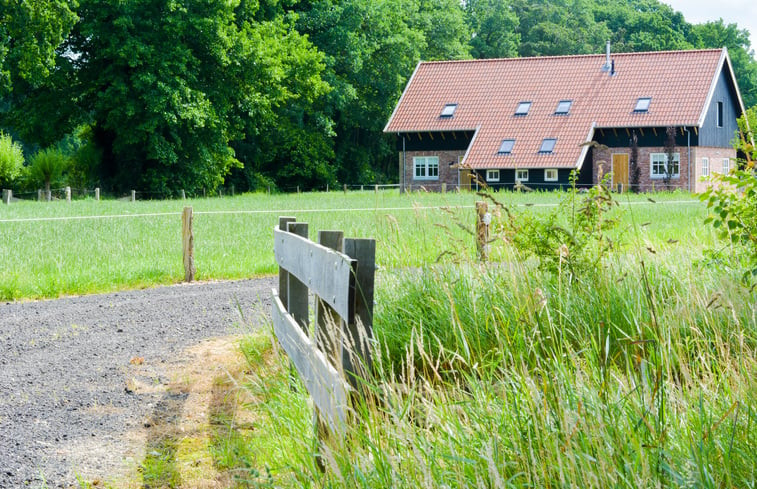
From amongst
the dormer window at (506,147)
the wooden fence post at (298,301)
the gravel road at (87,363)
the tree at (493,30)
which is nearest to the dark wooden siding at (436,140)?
the dormer window at (506,147)

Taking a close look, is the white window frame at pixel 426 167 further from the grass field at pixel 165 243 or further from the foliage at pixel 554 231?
the foliage at pixel 554 231

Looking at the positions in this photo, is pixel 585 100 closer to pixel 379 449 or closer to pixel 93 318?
pixel 93 318

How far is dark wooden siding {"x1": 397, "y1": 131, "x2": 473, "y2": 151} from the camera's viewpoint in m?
47.3

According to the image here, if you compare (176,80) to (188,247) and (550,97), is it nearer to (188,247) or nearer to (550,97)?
(550,97)

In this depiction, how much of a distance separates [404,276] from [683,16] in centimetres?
8787

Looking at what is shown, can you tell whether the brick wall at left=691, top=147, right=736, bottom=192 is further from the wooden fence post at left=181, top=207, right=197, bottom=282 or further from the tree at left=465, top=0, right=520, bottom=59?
the wooden fence post at left=181, top=207, right=197, bottom=282

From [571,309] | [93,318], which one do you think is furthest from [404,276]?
[93,318]

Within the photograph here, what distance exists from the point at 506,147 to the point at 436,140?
473 centimetres

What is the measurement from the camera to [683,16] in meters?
87.5

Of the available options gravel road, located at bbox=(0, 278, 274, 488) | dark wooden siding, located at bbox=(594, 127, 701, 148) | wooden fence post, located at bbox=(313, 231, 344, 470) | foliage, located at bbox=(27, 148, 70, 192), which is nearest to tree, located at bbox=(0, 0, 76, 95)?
foliage, located at bbox=(27, 148, 70, 192)

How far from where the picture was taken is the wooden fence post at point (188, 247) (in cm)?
1314

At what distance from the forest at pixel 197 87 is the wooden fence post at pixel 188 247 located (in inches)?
948

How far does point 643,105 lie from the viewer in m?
43.3

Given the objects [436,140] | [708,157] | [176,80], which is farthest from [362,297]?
[436,140]
